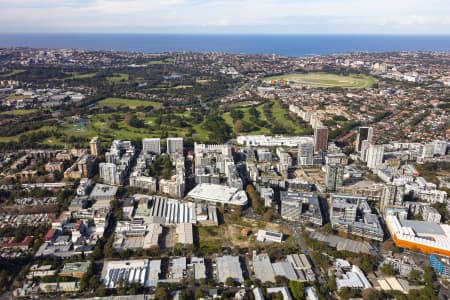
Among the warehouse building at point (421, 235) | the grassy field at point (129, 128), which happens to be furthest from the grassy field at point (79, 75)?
the warehouse building at point (421, 235)

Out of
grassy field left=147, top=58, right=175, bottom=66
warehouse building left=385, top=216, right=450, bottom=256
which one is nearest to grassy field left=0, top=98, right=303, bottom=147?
warehouse building left=385, top=216, right=450, bottom=256

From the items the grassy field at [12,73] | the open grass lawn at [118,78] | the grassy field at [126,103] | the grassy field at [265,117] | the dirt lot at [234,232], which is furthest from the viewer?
the open grass lawn at [118,78]

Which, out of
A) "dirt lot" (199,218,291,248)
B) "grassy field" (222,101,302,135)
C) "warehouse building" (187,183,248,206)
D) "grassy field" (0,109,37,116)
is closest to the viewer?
"dirt lot" (199,218,291,248)

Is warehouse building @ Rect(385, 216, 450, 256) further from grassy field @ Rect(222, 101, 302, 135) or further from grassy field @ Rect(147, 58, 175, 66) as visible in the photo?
grassy field @ Rect(147, 58, 175, 66)

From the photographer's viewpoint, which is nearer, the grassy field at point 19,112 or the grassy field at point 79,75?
the grassy field at point 19,112

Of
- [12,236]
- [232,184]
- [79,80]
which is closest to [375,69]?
[79,80]

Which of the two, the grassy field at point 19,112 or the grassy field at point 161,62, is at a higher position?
the grassy field at point 161,62

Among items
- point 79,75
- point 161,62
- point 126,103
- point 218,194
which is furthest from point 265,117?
point 161,62

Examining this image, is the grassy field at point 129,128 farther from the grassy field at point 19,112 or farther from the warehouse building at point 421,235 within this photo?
the warehouse building at point 421,235
